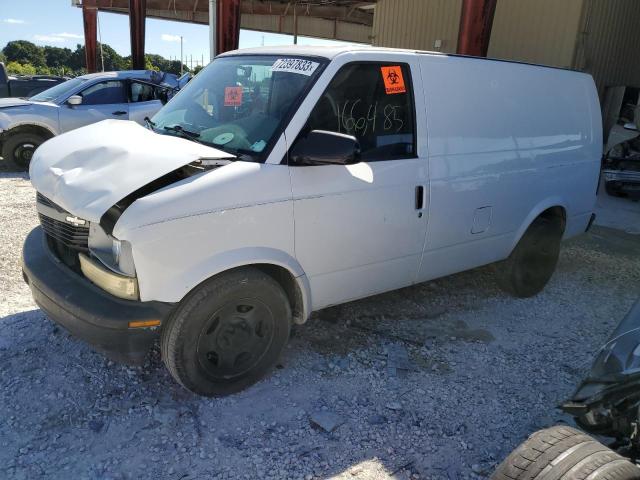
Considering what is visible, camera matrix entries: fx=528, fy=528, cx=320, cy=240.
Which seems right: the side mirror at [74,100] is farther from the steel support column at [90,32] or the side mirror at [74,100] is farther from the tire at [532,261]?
the steel support column at [90,32]

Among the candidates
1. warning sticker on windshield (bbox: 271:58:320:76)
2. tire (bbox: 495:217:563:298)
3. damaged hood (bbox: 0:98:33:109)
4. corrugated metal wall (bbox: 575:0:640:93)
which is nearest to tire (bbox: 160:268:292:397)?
warning sticker on windshield (bbox: 271:58:320:76)

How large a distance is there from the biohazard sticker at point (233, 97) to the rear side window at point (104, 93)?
6.71 m

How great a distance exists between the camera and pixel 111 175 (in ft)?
9.09

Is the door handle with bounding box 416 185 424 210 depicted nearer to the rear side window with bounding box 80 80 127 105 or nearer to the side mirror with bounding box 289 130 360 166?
the side mirror with bounding box 289 130 360 166

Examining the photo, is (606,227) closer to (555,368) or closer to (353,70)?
(555,368)

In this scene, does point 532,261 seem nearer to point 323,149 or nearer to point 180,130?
point 323,149

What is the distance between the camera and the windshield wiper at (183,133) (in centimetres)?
332

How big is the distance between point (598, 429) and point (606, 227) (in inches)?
253

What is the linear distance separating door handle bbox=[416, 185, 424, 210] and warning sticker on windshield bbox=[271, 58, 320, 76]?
1.06 m

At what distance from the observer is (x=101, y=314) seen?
2.68 metres

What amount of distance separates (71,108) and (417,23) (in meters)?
8.92

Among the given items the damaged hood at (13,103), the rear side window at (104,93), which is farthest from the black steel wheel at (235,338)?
the damaged hood at (13,103)

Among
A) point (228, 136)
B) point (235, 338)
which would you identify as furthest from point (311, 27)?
point (235, 338)

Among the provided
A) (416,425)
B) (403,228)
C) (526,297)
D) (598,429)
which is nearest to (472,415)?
(416,425)
